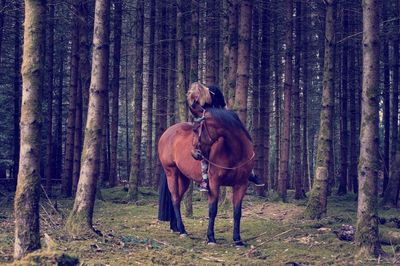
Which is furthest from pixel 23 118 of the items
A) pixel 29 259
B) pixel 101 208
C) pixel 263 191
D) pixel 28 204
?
pixel 263 191

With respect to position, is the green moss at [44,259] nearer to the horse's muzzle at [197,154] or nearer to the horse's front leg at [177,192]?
the horse's muzzle at [197,154]

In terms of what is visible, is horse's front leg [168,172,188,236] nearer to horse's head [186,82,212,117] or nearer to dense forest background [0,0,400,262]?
horse's head [186,82,212,117]

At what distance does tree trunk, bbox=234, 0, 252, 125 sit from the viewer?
52.6 feet

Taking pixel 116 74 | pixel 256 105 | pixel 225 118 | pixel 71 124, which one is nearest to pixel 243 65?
pixel 225 118

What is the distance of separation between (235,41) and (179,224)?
279 inches

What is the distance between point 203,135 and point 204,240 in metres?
2.34

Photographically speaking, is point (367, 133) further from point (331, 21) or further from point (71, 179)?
point (71, 179)

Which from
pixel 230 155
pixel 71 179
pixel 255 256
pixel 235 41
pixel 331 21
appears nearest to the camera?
pixel 255 256

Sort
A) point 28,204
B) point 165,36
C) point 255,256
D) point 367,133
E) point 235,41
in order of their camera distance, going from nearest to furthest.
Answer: point 28,204 → point 367,133 → point 255,256 → point 235,41 → point 165,36

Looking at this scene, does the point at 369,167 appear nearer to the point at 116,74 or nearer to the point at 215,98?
the point at 215,98

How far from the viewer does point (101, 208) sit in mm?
18844

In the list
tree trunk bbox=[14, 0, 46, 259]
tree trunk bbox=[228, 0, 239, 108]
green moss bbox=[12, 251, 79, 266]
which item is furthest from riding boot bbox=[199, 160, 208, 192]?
tree trunk bbox=[228, 0, 239, 108]

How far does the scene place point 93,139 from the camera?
10898 millimetres

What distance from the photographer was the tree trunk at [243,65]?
16047 mm
